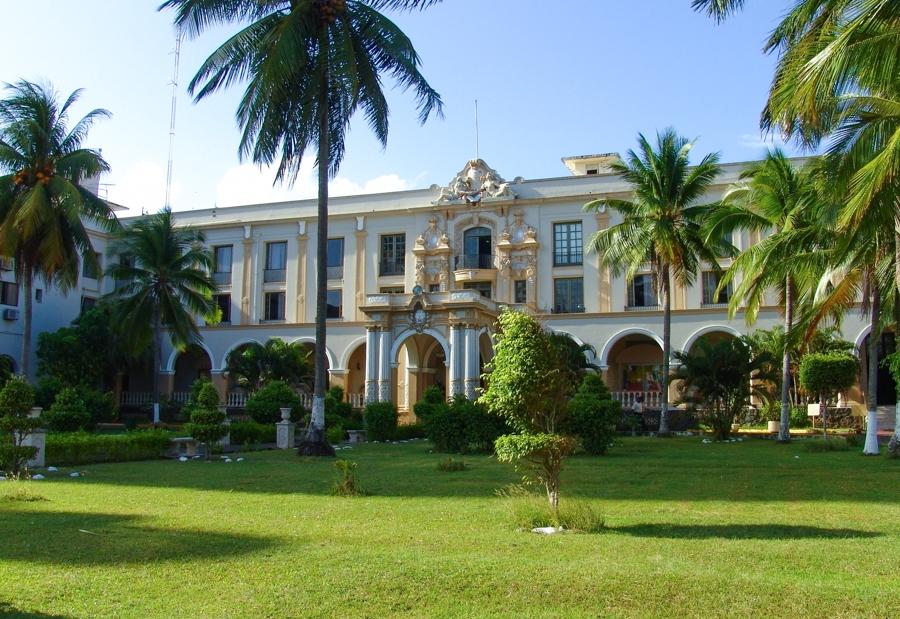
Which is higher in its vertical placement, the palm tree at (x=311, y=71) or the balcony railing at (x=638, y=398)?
the palm tree at (x=311, y=71)

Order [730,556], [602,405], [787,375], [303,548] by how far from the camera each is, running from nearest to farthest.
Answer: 1. [730,556]
2. [303,548]
3. [602,405]
4. [787,375]

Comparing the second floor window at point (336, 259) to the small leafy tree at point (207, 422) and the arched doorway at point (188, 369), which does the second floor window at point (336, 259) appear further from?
the small leafy tree at point (207, 422)

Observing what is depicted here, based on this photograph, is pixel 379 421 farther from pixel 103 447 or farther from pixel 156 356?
pixel 156 356

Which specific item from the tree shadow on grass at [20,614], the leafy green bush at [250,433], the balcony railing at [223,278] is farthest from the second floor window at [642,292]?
the tree shadow on grass at [20,614]

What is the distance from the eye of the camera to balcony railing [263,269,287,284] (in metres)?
44.9

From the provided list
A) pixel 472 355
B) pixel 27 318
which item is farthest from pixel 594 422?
pixel 27 318

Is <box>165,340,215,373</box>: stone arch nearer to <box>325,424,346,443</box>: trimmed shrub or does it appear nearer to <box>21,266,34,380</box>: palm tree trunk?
<box>21,266,34,380</box>: palm tree trunk

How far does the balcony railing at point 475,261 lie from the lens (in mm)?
41594

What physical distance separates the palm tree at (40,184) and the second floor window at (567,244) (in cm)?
2160

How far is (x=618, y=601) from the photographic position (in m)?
6.09

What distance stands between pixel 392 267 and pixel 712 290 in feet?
52.7

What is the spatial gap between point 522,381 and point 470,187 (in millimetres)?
34013

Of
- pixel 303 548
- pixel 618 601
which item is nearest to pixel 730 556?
pixel 618 601

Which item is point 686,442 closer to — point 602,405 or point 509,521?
point 602,405
